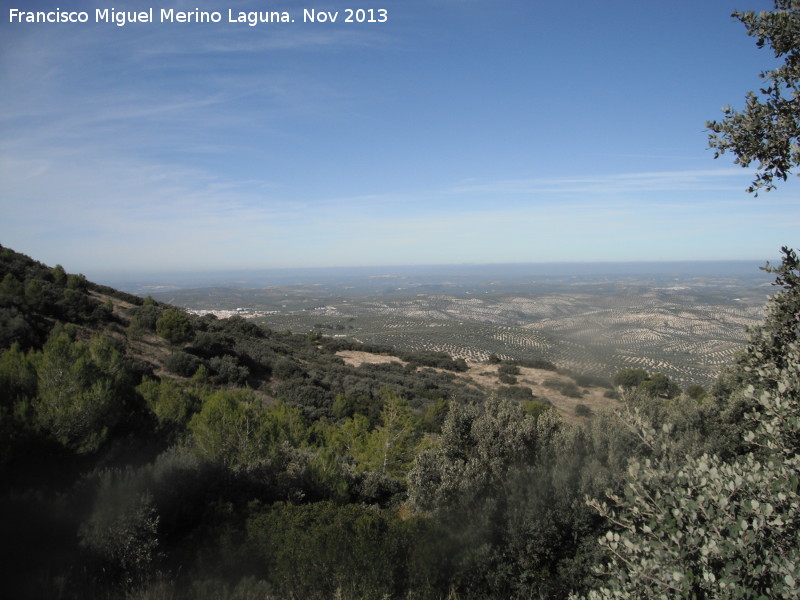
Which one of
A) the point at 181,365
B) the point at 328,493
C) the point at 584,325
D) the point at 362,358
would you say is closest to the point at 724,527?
the point at 328,493

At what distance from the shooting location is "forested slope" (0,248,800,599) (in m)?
3.96

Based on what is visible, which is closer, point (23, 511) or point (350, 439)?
point (23, 511)

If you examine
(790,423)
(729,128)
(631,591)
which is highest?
(729,128)

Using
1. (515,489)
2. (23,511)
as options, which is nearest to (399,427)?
(515,489)

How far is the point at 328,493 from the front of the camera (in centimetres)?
836

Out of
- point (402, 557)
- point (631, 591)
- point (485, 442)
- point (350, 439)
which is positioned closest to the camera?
point (631, 591)

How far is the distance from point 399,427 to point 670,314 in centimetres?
2142

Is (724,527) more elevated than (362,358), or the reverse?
(724,527)

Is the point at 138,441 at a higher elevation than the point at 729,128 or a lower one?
lower

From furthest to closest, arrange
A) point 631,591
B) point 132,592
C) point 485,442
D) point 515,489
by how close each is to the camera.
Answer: point 485,442
point 515,489
point 132,592
point 631,591

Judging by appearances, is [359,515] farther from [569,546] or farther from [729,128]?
[729,128]

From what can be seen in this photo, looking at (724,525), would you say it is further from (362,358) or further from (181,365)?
(362,358)

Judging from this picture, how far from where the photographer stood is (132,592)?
4.36 meters

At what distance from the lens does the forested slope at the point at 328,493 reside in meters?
3.96
